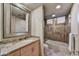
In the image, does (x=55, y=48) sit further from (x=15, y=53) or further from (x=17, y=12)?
(x=17, y=12)

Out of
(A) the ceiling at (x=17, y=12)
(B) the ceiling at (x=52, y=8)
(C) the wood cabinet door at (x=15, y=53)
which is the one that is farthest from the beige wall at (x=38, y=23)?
(C) the wood cabinet door at (x=15, y=53)

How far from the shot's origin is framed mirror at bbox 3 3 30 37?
3.97 feet

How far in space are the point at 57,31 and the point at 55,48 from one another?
24 centimetres

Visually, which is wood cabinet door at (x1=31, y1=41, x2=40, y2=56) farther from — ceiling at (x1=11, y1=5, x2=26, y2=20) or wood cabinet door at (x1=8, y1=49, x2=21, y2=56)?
ceiling at (x1=11, y1=5, x2=26, y2=20)

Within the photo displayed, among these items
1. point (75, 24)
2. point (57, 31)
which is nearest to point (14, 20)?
point (57, 31)

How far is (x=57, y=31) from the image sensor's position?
120cm

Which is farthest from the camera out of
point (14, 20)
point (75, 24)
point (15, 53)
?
point (14, 20)

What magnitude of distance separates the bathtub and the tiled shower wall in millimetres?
56

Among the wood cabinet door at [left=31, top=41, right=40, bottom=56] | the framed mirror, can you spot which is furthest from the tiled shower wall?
the framed mirror

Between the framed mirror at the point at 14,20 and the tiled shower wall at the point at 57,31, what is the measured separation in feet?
1.07

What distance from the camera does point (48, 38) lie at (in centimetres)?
121

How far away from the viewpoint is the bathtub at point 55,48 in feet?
3.83

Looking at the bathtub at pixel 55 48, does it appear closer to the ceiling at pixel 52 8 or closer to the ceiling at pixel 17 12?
the ceiling at pixel 52 8

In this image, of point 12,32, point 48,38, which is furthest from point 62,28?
point 12,32
